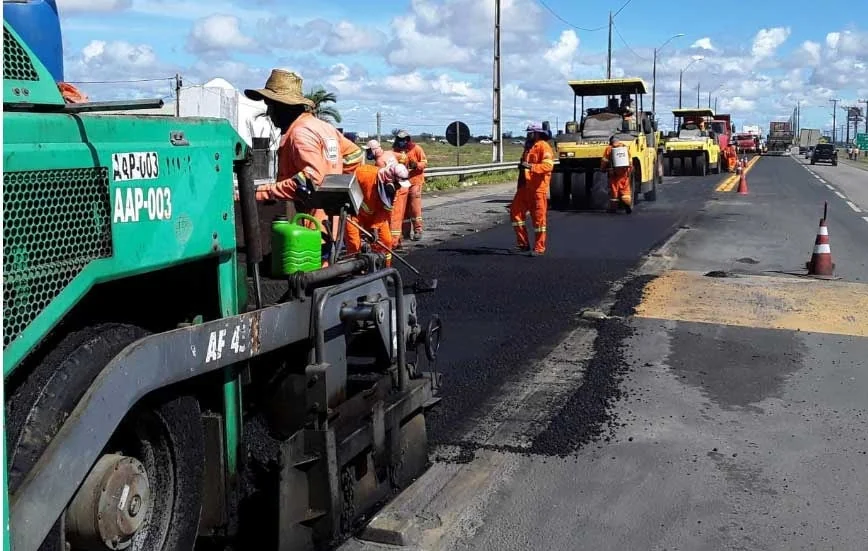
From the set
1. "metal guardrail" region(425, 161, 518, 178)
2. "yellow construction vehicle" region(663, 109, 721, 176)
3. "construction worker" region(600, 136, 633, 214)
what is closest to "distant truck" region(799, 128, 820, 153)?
"yellow construction vehicle" region(663, 109, 721, 176)

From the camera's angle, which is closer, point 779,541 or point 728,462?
point 779,541

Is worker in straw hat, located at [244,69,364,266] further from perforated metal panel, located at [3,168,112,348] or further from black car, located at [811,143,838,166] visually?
black car, located at [811,143,838,166]

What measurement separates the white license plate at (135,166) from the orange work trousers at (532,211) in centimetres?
987

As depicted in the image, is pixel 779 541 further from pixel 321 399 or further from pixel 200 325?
pixel 200 325

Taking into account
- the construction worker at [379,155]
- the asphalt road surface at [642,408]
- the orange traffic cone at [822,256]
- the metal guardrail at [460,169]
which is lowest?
the asphalt road surface at [642,408]

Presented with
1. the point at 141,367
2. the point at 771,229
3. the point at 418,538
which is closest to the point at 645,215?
the point at 771,229

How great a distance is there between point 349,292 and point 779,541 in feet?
6.61

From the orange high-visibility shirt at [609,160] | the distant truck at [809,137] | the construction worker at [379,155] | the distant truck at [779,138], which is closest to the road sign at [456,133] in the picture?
the orange high-visibility shirt at [609,160]

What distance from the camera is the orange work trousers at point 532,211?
1231 cm

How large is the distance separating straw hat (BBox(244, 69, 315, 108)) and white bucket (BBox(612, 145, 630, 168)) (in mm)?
14180

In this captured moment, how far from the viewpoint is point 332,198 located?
431cm

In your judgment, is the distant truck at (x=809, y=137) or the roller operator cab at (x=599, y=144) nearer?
the roller operator cab at (x=599, y=144)

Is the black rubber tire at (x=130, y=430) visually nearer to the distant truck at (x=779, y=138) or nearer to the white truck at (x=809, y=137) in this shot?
the distant truck at (x=779, y=138)

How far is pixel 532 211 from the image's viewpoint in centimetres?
1241
